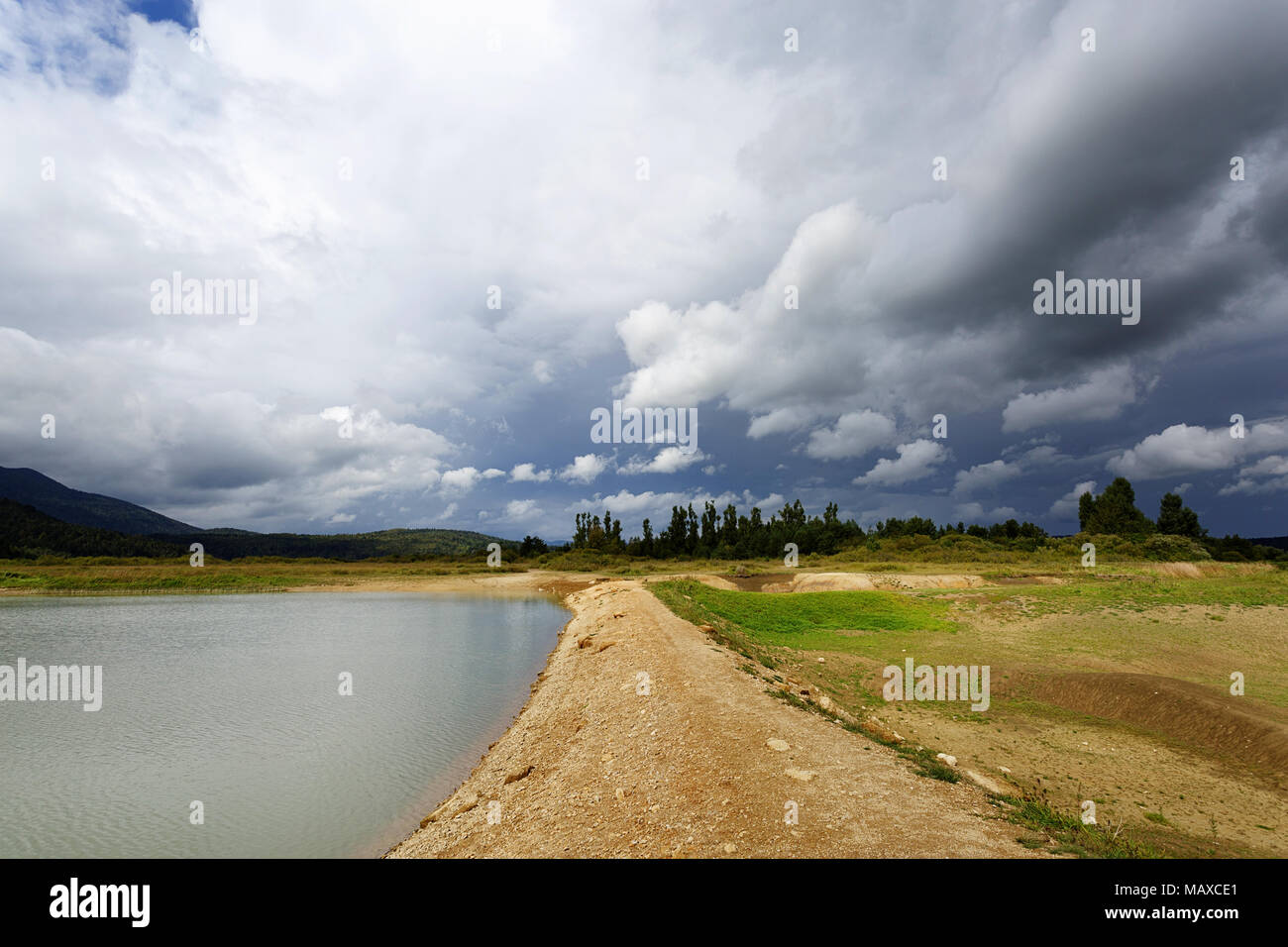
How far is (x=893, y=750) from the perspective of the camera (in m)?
11.7

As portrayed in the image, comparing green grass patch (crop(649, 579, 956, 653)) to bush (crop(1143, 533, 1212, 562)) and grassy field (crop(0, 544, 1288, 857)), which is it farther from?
bush (crop(1143, 533, 1212, 562))

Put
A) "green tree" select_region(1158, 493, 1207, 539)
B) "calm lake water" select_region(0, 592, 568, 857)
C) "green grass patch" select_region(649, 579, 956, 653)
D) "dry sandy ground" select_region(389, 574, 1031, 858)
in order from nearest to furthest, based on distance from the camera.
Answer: "dry sandy ground" select_region(389, 574, 1031, 858), "calm lake water" select_region(0, 592, 568, 857), "green grass patch" select_region(649, 579, 956, 653), "green tree" select_region(1158, 493, 1207, 539)

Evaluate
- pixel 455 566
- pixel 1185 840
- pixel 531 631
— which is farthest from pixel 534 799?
pixel 455 566

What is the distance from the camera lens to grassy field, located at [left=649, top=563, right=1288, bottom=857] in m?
10.7

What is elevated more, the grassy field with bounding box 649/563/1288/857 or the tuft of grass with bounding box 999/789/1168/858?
the tuft of grass with bounding box 999/789/1168/858

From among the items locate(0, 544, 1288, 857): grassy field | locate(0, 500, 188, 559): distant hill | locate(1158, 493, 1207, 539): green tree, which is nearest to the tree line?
locate(1158, 493, 1207, 539): green tree

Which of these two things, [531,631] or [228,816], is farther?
[531,631]

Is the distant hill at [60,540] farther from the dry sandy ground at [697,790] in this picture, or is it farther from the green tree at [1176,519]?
the green tree at [1176,519]

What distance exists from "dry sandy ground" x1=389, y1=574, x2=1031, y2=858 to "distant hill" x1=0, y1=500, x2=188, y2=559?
184 meters

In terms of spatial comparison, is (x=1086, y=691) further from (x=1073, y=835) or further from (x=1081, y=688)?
(x=1073, y=835)

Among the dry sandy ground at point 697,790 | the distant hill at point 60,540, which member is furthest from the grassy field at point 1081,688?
the distant hill at point 60,540

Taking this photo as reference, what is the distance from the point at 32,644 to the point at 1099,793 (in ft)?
177
